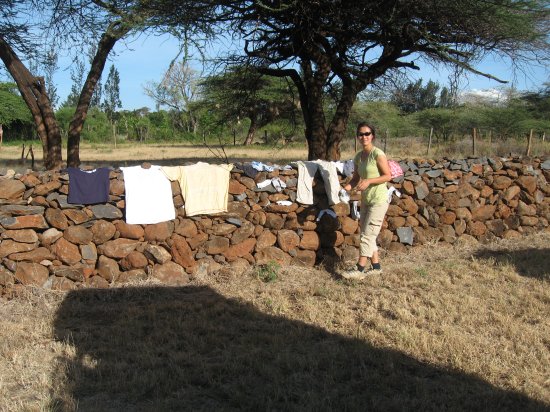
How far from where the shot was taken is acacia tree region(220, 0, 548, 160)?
930 centimetres

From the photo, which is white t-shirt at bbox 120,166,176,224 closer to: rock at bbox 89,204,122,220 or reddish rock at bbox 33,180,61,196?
rock at bbox 89,204,122,220

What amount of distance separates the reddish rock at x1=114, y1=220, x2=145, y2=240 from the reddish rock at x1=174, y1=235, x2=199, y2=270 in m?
0.45

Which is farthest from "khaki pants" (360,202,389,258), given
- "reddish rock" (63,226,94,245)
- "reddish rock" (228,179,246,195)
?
"reddish rock" (63,226,94,245)

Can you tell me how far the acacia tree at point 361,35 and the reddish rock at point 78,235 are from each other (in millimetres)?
4462

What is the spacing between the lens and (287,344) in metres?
4.57

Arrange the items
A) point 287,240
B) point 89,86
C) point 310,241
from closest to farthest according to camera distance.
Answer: point 287,240, point 310,241, point 89,86

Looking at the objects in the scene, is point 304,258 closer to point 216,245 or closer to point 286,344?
point 216,245

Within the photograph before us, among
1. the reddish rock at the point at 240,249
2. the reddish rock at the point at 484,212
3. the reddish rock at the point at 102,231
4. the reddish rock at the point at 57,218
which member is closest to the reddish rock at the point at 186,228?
the reddish rock at the point at 240,249

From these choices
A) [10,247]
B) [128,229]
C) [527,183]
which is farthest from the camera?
[527,183]

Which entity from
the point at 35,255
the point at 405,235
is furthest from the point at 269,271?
the point at 35,255

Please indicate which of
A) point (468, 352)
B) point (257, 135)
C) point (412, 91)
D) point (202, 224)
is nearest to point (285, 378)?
point (468, 352)

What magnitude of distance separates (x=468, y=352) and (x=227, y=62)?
24.9ft

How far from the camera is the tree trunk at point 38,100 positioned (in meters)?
10.1

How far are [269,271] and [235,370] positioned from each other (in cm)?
272
